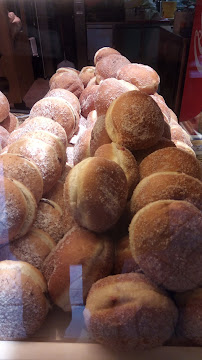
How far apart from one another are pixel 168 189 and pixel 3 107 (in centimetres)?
148

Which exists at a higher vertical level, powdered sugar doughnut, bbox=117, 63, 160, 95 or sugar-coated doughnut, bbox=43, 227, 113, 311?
powdered sugar doughnut, bbox=117, 63, 160, 95

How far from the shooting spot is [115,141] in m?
0.98

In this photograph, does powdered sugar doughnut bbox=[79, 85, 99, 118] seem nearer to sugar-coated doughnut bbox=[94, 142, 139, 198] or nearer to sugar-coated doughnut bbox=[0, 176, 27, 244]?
sugar-coated doughnut bbox=[94, 142, 139, 198]

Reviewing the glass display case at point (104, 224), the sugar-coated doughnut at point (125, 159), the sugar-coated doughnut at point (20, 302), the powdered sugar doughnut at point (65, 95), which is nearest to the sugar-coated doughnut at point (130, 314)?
the glass display case at point (104, 224)

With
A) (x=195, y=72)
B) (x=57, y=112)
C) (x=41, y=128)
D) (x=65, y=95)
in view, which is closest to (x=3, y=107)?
(x=65, y=95)

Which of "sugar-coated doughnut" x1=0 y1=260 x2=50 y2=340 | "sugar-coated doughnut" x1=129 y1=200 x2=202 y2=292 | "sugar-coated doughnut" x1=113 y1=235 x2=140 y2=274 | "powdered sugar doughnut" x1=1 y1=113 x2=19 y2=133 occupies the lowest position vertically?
"powdered sugar doughnut" x1=1 y1=113 x2=19 y2=133

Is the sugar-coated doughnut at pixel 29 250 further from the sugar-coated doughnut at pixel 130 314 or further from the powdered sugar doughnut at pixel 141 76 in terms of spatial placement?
the powdered sugar doughnut at pixel 141 76

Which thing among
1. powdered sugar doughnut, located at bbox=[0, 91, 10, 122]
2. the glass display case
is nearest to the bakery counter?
the glass display case

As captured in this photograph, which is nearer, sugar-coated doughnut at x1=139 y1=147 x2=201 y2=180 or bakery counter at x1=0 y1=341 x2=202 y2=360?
bakery counter at x1=0 y1=341 x2=202 y2=360

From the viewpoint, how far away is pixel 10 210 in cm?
78

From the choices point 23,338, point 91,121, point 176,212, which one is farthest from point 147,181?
point 91,121

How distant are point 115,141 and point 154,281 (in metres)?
0.49

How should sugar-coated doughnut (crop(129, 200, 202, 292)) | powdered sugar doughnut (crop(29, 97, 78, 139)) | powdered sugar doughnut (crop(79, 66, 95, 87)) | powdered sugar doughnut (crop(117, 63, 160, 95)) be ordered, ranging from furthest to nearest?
powdered sugar doughnut (crop(79, 66, 95, 87))
powdered sugar doughnut (crop(117, 63, 160, 95))
powdered sugar doughnut (crop(29, 97, 78, 139))
sugar-coated doughnut (crop(129, 200, 202, 292))

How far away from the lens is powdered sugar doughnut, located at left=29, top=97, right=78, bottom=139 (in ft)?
5.09
